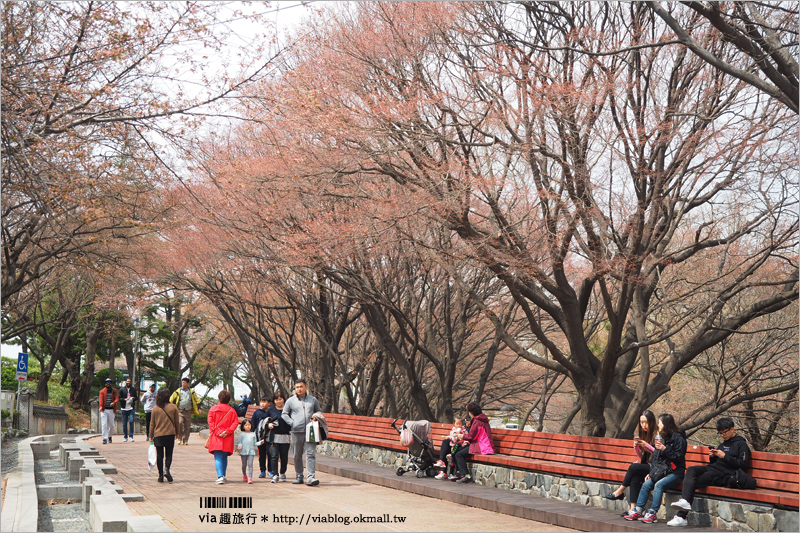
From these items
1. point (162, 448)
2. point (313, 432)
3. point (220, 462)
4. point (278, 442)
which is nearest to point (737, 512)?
point (313, 432)

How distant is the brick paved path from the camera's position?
9289mm

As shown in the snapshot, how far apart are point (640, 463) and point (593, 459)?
65.4 inches

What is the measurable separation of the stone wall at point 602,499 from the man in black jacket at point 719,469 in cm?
22

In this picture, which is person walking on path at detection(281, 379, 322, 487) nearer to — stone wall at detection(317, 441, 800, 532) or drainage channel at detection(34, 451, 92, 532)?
stone wall at detection(317, 441, 800, 532)

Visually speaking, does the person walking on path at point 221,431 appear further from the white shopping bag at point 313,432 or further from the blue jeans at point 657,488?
the blue jeans at point 657,488

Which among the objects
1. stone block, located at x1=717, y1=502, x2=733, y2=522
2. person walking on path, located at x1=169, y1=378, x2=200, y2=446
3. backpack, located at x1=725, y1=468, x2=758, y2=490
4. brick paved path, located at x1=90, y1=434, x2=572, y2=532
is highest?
person walking on path, located at x1=169, y1=378, x2=200, y2=446

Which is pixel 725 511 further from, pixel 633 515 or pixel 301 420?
pixel 301 420

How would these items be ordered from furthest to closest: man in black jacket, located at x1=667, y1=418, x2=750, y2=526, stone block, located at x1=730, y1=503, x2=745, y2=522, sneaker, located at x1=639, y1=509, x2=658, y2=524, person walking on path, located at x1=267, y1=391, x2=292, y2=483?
person walking on path, located at x1=267, y1=391, x2=292, y2=483 → sneaker, located at x1=639, y1=509, x2=658, y2=524 → man in black jacket, located at x1=667, y1=418, x2=750, y2=526 → stone block, located at x1=730, y1=503, x2=745, y2=522

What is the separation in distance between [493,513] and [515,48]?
309 inches

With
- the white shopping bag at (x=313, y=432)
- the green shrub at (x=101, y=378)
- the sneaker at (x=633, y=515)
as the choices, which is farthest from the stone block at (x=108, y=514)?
the green shrub at (x=101, y=378)

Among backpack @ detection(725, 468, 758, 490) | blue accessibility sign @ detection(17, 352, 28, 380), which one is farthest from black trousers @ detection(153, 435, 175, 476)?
blue accessibility sign @ detection(17, 352, 28, 380)

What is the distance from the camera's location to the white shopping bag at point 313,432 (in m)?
13.1

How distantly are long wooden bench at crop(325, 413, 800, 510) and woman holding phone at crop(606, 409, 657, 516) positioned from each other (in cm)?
41

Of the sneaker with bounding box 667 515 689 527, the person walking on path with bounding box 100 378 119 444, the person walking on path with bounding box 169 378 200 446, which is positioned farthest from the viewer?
the person walking on path with bounding box 100 378 119 444
